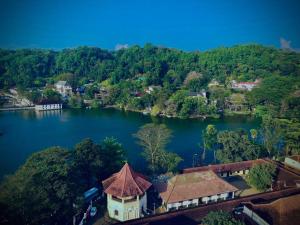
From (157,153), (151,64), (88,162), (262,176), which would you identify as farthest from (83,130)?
(151,64)

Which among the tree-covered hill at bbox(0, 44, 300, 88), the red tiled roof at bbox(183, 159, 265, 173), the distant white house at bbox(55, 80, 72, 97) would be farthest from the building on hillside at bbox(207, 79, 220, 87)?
the red tiled roof at bbox(183, 159, 265, 173)

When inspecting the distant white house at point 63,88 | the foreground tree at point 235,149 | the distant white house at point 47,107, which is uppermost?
the distant white house at point 63,88

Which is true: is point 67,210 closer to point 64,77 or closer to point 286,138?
point 286,138

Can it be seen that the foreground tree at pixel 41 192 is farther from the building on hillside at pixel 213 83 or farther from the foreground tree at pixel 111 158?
the building on hillside at pixel 213 83

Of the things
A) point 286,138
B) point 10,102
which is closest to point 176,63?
point 10,102

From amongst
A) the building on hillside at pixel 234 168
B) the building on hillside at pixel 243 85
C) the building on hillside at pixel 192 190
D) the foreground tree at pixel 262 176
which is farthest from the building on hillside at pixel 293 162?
the building on hillside at pixel 243 85

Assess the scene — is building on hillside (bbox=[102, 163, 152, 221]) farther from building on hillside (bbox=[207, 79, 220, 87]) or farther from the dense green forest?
building on hillside (bbox=[207, 79, 220, 87])

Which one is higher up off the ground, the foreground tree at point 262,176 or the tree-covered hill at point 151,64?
the tree-covered hill at point 151,64
